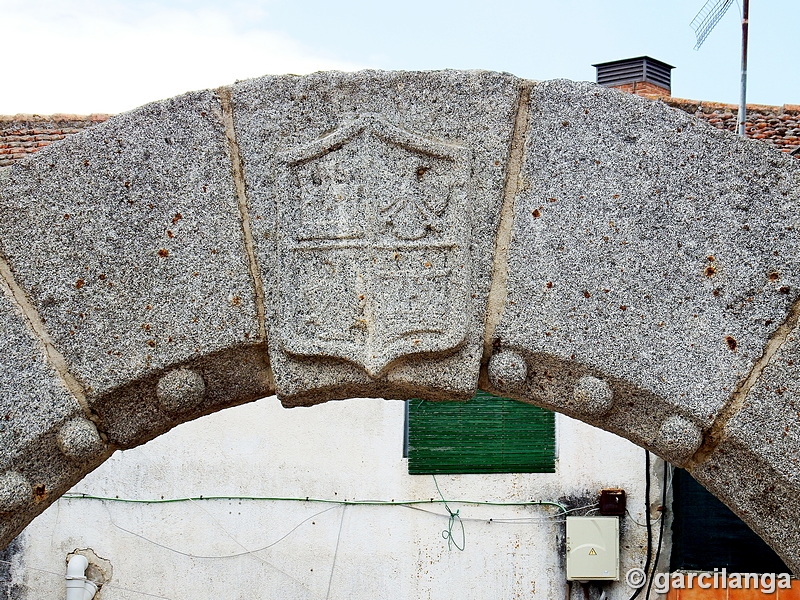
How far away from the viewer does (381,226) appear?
8.04ft

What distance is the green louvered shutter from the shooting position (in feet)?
23.9

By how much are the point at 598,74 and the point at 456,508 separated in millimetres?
4548

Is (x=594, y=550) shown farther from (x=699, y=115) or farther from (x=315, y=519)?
(x=699, y=115)

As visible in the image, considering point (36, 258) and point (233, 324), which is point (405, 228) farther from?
point (36, 258)

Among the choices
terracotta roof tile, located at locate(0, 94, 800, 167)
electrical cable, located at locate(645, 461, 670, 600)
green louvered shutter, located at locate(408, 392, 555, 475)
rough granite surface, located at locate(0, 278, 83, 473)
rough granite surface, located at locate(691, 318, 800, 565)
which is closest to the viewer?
rough granite surface, located at locate(691, 318, 800, 565)

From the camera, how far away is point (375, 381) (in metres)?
2.43

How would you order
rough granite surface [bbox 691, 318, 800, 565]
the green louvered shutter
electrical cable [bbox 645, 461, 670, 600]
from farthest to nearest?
the green louvered shutter, electrical cable [bbox 645, 461, 670, 600], rough granite surface [bbox 691, 318, 800, 565]

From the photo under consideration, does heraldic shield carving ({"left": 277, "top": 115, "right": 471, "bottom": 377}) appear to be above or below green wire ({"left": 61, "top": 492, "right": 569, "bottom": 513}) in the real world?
above

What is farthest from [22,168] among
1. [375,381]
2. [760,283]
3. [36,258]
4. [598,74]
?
[598,74]

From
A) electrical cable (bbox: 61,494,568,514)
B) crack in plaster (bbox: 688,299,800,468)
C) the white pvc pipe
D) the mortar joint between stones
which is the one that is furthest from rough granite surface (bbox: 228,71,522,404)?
the white pvc pipe

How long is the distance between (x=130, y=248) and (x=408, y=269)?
0.67 meters

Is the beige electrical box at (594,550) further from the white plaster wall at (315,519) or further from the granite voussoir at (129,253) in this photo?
the granite voussoir at (129,253)

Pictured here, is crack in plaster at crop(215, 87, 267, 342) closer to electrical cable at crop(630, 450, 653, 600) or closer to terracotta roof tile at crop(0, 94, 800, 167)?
terracotta roof tile at crop(0, 94, 800, 167)

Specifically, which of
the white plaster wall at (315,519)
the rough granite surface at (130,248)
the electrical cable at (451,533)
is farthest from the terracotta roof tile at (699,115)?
the rough granite surface at (130,248)
